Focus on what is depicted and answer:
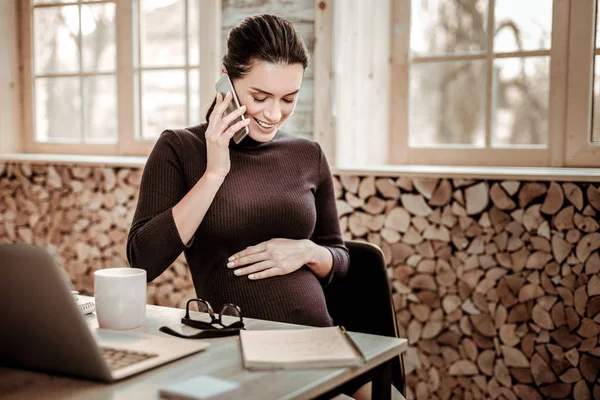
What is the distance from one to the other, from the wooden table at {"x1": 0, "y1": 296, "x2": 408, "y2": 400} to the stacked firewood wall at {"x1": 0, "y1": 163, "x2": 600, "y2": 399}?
4.65ft

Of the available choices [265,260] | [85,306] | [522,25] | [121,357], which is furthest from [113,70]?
[121,357]

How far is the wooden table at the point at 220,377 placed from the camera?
3.42 ft

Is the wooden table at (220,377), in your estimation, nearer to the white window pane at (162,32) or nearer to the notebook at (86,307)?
the notebook at (86,307)

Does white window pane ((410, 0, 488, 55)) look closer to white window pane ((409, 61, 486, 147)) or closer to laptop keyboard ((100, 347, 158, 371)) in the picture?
white window pane ((409, 61, 486, 147))

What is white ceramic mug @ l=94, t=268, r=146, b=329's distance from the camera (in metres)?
1.40

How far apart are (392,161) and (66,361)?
7.27 ft

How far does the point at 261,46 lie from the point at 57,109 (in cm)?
258

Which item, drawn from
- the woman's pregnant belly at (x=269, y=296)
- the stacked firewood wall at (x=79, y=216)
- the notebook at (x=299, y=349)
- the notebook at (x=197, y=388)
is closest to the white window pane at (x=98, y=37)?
the stacked firewood wall at (x=79, y=216)

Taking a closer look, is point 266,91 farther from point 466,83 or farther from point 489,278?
point 466,83

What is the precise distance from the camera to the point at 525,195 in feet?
8.41

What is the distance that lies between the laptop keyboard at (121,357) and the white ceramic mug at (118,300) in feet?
0.53

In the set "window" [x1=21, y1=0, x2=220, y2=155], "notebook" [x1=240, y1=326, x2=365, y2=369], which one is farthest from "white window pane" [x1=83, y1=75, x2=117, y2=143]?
"notebook" [x1=240, y1=326, x2=365, y2=369]

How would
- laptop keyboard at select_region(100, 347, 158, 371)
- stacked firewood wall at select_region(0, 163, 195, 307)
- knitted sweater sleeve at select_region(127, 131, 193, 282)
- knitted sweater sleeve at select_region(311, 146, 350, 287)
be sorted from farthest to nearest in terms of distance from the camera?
stacked firewood wall at select_region(0, 163, 195, 307) < knitted sweater sleeve at select_region(311, 146, 350, 287) < knitted sweater sleeve at select_region(127, 131, 193, 282) < laptop keyboard at select_region(100, 347, 158, 371)

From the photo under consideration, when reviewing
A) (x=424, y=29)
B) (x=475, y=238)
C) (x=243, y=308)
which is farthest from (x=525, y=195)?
(x=243, y=308)
